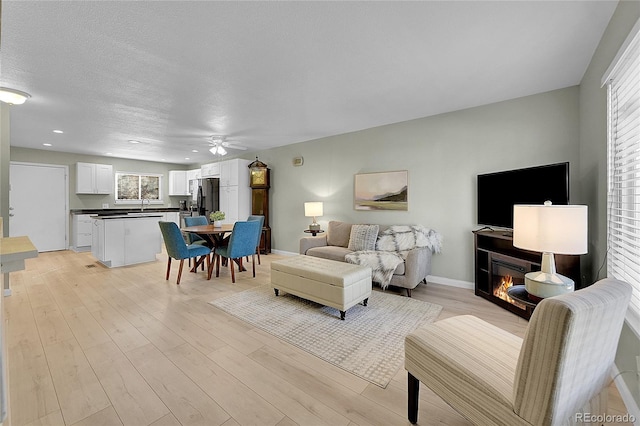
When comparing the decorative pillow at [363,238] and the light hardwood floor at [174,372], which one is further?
the decorative pillow at [363,238]

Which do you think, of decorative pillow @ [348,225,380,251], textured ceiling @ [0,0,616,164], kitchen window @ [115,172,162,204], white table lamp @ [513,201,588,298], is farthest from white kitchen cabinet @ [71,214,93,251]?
white table lamp @ [513,201,588,298]

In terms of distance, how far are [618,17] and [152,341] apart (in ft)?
13.3

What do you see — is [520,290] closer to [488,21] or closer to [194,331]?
[488,21]

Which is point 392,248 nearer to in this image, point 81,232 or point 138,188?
point 81,232

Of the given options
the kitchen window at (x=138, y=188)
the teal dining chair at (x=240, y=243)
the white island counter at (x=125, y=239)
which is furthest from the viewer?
the kitchen window at (x=138, y=188)

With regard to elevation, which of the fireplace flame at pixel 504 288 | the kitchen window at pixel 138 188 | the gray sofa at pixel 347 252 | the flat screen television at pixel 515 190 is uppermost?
the kitchen window at pixel 138 188

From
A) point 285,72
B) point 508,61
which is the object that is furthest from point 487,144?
point 285,72

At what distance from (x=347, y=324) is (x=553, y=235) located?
174 centimetres

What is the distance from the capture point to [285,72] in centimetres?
266

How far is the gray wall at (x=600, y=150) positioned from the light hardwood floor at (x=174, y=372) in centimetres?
31

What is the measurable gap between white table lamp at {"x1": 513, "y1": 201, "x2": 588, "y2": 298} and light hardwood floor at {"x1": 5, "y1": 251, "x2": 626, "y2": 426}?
758 mm

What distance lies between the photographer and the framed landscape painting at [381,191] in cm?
423

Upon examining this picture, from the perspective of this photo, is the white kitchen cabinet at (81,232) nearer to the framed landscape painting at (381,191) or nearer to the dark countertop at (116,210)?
the dark countertop at (116,210)

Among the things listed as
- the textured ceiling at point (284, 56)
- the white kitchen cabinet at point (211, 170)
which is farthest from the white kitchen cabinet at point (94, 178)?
the textured ceiling at point (284, 56)
